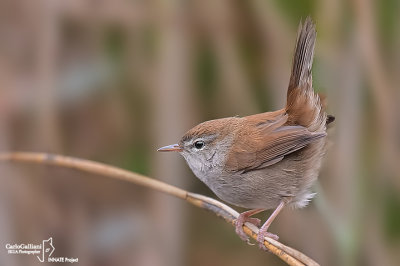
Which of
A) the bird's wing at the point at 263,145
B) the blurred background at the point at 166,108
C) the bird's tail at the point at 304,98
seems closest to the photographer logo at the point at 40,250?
the blurred background at the point at 166,108

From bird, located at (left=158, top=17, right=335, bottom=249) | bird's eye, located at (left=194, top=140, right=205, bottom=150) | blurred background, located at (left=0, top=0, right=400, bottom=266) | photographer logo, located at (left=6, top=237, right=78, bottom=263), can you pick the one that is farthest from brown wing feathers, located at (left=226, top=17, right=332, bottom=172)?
photographer logo, located at (left=6, top=237, right=78, bottom=263)

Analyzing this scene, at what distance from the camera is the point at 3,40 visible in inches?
138

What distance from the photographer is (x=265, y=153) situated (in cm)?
243

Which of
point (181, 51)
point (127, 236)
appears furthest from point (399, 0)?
point (127, 236)

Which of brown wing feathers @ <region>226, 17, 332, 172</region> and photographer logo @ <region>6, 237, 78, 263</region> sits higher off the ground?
brown wing feathers @ <region>226, 17, 332, 172</region>

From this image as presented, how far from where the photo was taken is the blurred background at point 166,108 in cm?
318

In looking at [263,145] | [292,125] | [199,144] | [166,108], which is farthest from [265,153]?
[166,108]

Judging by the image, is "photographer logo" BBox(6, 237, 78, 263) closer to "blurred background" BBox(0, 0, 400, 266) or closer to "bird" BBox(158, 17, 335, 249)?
"blurred background" BBox(0, 0, 400, 266)

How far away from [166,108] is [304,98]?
3.62 feet

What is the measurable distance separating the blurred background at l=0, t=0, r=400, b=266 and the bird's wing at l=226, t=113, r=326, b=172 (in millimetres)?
696

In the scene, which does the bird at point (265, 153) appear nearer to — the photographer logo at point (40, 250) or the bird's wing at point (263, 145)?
the bird's wing at point (263, 145)

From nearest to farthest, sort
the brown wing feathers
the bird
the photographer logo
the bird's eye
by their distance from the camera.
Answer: the brown wing feathers → the bird → the bird's eye → the photographer logo

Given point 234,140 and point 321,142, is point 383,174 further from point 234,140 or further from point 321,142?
point 234,140

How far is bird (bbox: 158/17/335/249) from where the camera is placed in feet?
7.72
